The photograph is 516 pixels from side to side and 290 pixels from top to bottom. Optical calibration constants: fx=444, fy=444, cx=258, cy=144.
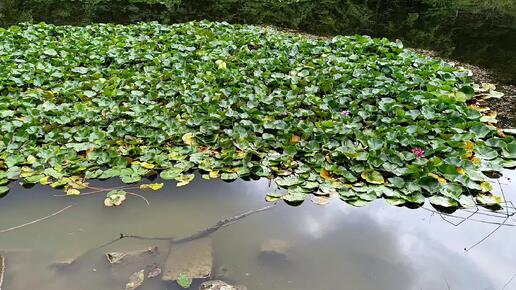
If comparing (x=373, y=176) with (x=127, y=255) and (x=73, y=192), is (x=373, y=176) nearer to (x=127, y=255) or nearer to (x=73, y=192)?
(x=127, y=255)

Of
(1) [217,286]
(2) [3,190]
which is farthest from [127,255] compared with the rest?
(2) [3,190]

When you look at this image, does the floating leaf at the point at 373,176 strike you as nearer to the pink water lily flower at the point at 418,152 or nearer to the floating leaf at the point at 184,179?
the pink water lily flower at the point at 418,152

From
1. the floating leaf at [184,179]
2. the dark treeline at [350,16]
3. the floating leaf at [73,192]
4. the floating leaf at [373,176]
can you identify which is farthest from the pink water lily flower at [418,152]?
the dark treeline at [350,16]

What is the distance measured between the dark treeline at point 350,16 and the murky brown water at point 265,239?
5.85m

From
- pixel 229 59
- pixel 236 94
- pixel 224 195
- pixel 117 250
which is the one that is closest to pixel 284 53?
pixel 229 59

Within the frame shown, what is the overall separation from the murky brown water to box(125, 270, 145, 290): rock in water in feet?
0.15

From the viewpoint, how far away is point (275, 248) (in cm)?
338

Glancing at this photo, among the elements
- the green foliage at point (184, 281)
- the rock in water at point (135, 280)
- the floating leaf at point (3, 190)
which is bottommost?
the rock in water at point (135, 280)

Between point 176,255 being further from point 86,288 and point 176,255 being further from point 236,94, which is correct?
point 236,94

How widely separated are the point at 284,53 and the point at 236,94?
5.82 ft

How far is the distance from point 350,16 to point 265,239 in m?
10.7

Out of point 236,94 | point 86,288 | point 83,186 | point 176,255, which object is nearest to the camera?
point 86,288

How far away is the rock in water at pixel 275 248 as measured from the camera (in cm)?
334

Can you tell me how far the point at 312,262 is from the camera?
3.25 meters
